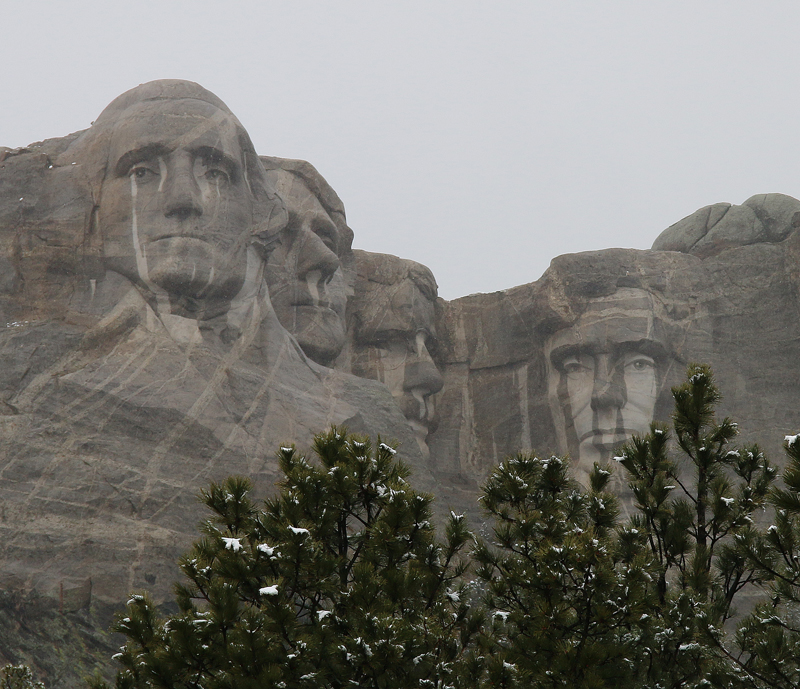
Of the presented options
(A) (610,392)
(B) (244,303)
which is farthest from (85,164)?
(A) (610,392)

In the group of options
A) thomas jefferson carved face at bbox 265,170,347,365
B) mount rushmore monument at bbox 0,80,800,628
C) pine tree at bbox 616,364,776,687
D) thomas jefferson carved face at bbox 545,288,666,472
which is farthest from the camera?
thomas jefferson carved face at bbox 545,288,666,472

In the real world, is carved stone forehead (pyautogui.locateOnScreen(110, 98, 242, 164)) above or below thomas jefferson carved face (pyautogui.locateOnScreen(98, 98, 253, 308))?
above

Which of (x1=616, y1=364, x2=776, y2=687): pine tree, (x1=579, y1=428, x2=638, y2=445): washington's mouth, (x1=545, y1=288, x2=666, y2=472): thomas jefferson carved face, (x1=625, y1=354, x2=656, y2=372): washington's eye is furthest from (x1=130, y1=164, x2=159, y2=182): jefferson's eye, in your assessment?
(x1=616, y1=364, x2=776, y2=687): pine tree

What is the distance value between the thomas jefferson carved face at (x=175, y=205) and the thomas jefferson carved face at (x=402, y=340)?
3547 millimetres

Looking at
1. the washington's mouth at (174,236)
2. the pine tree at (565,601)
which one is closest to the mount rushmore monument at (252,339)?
the washington's mouth at (174,236)

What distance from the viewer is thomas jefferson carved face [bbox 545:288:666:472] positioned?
1797 cm

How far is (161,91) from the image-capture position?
16312mm

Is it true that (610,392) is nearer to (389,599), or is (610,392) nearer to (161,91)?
(161,91)

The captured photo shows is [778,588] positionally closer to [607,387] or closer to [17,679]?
[17,679]

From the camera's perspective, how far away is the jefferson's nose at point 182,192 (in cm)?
1552

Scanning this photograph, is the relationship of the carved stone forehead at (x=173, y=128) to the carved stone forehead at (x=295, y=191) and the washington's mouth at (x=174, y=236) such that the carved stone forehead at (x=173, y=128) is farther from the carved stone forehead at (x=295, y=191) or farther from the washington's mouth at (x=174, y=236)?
the carved stone forehead at (x=295, y=191)

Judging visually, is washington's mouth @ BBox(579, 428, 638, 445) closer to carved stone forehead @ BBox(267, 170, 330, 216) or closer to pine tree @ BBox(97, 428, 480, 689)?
carved stone forehead @ BBox(267, 170, 330, 216)

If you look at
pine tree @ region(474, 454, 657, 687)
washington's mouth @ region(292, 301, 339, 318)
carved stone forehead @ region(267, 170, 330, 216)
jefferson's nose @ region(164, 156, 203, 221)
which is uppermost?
carved stone forehead @ region(267, 170, 330, 216)

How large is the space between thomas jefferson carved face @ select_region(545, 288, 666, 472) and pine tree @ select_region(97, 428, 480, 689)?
9.21 m
